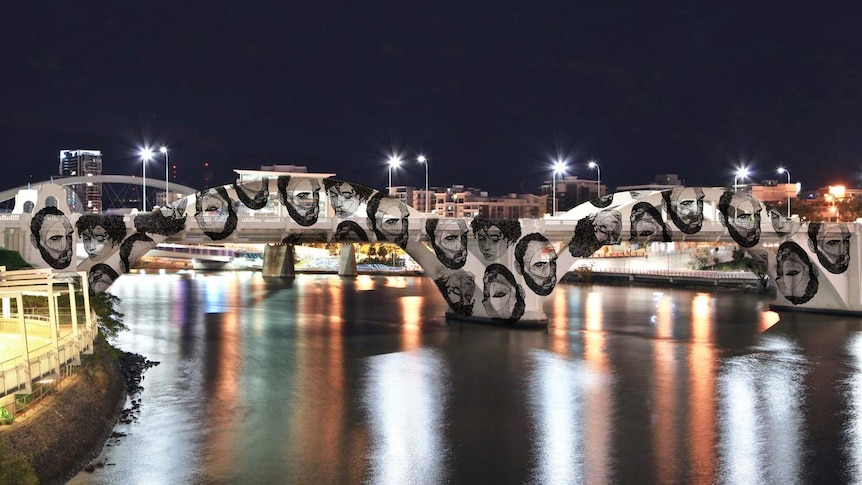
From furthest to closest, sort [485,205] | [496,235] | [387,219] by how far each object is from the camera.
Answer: [485,205] → [387,219] → [496,235]

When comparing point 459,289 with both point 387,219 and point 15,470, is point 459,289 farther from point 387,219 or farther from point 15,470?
point 15,470

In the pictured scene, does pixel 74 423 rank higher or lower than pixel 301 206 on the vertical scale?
lower

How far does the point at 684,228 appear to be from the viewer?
41375mm

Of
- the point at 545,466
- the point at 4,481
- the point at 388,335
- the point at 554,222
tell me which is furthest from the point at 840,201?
the point at 4,481

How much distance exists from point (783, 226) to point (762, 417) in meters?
24.3

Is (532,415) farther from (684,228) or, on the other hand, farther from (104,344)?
(684,228)

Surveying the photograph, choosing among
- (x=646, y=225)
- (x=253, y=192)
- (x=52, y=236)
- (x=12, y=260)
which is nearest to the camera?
(x=12, y=260)

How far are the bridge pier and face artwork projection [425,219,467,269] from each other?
164 feet

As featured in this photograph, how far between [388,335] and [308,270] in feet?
186

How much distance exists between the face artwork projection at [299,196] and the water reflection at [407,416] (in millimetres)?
8140

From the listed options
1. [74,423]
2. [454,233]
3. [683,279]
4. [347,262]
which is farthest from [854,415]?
[347,262]

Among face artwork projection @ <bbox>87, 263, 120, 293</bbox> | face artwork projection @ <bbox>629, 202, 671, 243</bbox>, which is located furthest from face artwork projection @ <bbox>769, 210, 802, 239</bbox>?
face artwork projection @ <bbox>87, 263, 120, 293</bbox>

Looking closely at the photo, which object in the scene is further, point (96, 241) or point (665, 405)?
point (96, 241)

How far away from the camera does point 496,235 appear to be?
38.3 m
